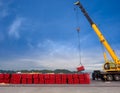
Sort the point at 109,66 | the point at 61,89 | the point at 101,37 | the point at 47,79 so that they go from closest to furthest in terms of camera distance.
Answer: the point at 61,89
the point at 47,79
the point at 109,66
the point at 101,37

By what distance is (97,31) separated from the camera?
53.4 metres

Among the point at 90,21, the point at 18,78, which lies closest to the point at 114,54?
the point at 90,21

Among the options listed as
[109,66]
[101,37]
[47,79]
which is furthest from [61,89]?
[101,37]

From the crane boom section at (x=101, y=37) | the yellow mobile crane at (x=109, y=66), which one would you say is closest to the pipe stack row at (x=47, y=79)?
the yellow mobile crane at (x=109, y=66)

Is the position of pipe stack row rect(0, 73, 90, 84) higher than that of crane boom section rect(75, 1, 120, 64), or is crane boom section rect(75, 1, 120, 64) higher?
crane boom section rect(75, 1, 120, 64)

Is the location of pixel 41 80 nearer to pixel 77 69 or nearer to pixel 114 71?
pixel 77 69

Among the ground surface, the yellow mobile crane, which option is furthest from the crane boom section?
the ground surface

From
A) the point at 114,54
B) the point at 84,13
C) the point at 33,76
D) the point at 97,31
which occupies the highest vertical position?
the point at 84,13

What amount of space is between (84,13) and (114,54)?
12.9m

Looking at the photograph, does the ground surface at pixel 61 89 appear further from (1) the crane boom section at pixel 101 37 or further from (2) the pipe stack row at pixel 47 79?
(1) the crane boom section at pixel 101 37

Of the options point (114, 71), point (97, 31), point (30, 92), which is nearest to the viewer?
point (30, 92)

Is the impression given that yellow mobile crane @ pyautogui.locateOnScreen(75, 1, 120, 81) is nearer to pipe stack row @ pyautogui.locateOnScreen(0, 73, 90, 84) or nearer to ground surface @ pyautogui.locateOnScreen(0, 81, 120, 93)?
pipe stack row @ pyautogui.locateOnScreen(0, 73, 90, 84)

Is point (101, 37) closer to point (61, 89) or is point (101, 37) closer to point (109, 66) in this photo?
point (109, 66)

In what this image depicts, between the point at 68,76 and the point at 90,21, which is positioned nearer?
the point at 68,76
